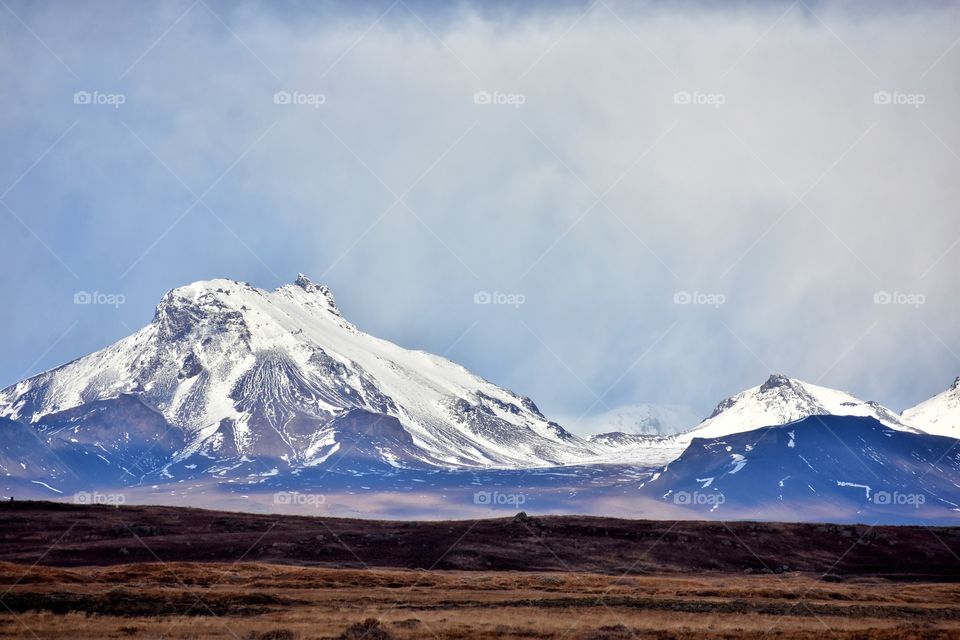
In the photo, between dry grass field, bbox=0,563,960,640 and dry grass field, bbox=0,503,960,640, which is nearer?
dry grass field, bbox=0,563,960,640

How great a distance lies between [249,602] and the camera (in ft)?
235

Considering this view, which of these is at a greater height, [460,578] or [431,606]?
[431,606]

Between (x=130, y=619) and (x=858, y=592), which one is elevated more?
(x=130, y=619)

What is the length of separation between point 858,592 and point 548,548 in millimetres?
38207

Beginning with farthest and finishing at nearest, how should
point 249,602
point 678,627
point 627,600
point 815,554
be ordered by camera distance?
1. point 815,554
2. point 627,600
3. point 249,602
4. point 678,627

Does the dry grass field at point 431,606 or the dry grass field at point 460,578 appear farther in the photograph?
the dry grass field at point 460,578

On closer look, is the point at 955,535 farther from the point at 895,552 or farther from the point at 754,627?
the point at 754,627

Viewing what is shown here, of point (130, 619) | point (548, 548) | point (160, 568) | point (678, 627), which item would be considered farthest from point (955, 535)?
point (130, 619)

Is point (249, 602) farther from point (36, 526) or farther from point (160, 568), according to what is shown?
point (36, 526)

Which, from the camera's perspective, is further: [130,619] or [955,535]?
[955,535]

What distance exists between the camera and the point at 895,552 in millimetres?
125188

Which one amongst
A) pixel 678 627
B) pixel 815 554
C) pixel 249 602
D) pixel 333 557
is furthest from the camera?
pixel 815 554

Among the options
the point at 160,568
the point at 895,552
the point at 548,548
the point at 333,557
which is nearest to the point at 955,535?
the point at 895,552

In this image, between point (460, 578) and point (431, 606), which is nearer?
point (431, 606)
